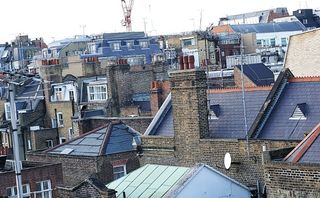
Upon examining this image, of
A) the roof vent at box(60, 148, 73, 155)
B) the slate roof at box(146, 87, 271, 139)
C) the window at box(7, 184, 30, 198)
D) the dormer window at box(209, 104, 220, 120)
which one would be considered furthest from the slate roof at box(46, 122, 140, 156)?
the dormer window at box(209, 104, 220, 120)

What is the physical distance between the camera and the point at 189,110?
1139 inches

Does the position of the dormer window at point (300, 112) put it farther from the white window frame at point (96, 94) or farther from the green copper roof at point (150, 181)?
the white window frame at point (96, 94)

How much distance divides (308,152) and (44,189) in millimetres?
18991

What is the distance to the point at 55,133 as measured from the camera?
186ft

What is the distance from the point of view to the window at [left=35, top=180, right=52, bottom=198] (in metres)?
35.0

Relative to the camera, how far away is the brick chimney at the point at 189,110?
2873 cm

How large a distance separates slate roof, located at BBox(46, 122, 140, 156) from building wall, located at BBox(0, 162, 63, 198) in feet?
10.5

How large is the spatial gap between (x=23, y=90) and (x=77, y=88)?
824 centimetres

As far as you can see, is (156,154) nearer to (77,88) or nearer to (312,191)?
(312,191)

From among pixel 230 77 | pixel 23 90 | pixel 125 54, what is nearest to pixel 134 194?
pixel 230 77

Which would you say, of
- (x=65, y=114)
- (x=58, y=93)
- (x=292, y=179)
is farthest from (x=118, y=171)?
(x=58, y=93)

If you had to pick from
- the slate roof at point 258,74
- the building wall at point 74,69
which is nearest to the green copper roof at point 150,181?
the slate roof at point 258,74

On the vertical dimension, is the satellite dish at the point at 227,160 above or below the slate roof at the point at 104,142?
above

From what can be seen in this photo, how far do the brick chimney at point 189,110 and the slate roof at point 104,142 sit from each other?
28.9 ft
